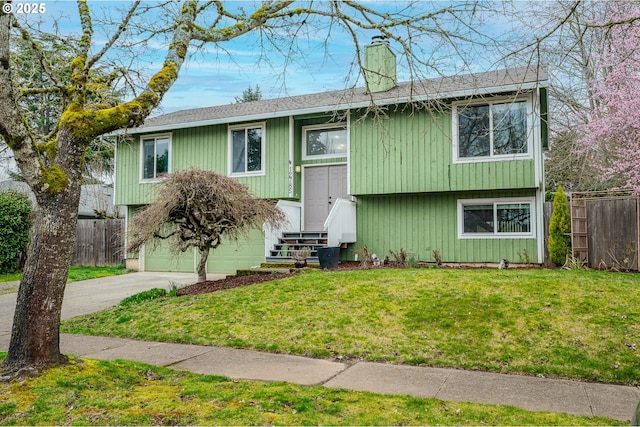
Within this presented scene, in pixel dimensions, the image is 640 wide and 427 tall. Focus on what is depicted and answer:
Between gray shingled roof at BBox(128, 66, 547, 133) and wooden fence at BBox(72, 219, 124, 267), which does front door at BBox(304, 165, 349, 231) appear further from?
wooden fence at BBox(72, 219, 124, 267)

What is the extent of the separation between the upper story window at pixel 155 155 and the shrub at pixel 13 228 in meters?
4.57

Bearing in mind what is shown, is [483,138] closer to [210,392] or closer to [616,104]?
[616,104]

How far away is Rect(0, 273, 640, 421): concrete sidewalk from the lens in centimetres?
414

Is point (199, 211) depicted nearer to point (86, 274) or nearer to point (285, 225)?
point (285, 225)

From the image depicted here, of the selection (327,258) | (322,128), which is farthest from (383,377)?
(322,128)

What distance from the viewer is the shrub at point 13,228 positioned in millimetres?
16312

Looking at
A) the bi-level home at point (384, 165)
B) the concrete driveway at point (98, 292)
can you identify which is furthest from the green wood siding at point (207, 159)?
the concrete driveway at point (98, 292)

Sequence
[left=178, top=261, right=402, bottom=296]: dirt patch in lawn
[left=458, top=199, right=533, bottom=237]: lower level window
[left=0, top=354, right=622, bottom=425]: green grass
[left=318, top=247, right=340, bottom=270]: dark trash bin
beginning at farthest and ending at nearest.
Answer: [left=458, top=199, right=533, bottom=237]: lower level window < [left=318, top=247, right=340, bottom=270]: dark trash bin < [left=178, top=261, right=402, bottom=296]: dirt patch in lawn < [left=0, top=354, right=622, bottom=425]: green grass

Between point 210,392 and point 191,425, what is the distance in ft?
2.52

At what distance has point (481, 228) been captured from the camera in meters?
12.7

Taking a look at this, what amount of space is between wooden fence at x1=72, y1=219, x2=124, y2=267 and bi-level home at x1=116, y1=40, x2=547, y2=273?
3040 mm

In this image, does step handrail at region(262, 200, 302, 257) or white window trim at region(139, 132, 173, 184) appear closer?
step handrail at region(262, 200, 302, 257)

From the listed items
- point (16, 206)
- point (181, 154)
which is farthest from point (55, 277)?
point (16, 206)

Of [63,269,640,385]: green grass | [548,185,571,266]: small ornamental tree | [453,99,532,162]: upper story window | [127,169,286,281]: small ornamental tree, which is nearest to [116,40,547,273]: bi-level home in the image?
[453,99,532,162]: upper story window
